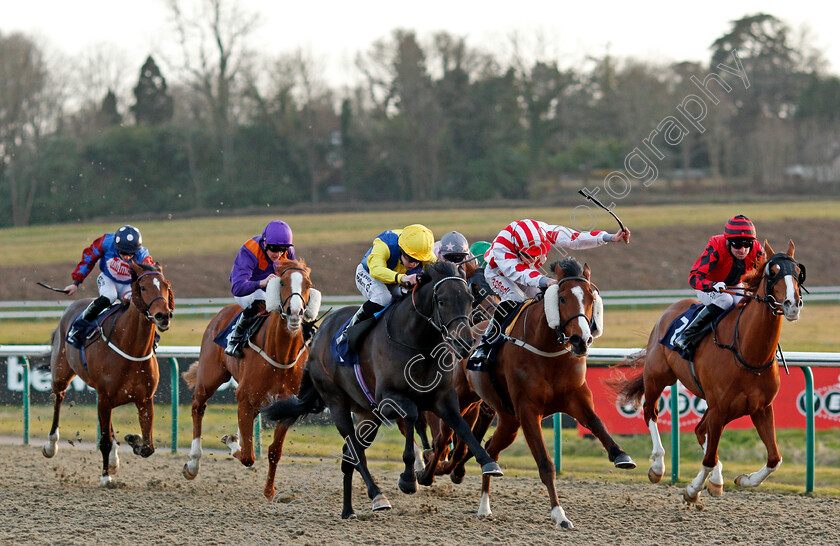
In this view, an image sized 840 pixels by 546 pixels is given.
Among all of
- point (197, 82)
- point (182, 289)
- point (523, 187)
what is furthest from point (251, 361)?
point (523, 187)

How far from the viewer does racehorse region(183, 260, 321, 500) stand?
6230mm

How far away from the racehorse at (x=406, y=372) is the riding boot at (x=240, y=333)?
32.9 inches

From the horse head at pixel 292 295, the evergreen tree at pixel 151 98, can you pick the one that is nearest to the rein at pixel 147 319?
the horse head at pixel 292 295

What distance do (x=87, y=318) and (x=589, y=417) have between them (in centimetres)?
425

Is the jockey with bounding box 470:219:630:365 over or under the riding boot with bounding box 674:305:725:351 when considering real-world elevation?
over

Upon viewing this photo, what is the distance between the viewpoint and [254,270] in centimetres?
695

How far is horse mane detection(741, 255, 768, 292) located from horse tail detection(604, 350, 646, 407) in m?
1.29

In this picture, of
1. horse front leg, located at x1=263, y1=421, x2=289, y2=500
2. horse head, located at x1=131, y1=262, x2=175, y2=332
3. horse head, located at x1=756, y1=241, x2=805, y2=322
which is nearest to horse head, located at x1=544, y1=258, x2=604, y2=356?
horse head, located at x1=756, y1=241, x2=805, y2=322

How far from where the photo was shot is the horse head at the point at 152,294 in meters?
6.63

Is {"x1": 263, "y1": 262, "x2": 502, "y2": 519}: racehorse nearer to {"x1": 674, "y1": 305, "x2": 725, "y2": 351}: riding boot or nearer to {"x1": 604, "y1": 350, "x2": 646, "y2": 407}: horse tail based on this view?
{"x1": 674, "y1": 305, "x2": 725, "y2": 351}: riding boot

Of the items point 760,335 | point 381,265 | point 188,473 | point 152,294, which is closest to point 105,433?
point 188,473

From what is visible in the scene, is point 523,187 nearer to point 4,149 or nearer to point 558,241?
point 4,149

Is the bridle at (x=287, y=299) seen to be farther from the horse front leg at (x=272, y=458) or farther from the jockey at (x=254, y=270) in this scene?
the horse front leg at (x=272, y=458)

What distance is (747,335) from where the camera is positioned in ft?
18.5
